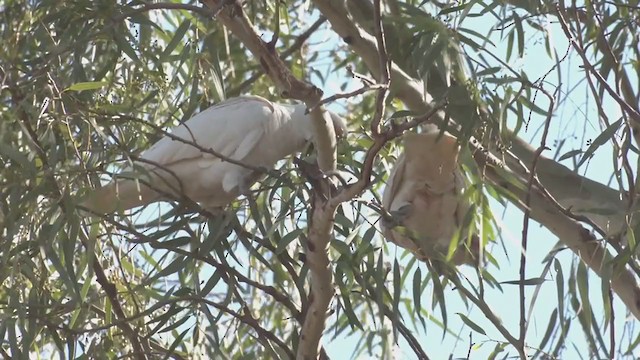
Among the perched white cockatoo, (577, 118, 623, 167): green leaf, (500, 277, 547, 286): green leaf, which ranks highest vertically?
the perched white cockatoo

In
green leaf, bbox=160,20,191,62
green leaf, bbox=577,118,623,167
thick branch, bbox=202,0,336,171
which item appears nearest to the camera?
thick branch, bbox=202,0,336,171

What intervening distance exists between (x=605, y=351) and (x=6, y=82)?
1.07 metres

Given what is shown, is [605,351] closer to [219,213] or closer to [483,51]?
[483,51]

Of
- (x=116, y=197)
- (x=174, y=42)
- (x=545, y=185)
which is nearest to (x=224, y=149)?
(x=174, y=42)

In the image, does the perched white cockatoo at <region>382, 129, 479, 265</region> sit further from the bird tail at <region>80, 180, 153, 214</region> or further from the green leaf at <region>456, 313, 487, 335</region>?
the bird tail at <region>80, 180, 153, 214</region>

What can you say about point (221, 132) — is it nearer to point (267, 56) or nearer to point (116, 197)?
point (116, 197)

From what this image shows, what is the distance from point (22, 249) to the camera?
6.58 feet

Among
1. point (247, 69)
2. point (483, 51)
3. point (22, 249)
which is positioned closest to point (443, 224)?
point (483, 51)

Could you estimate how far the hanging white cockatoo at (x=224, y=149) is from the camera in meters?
2.27

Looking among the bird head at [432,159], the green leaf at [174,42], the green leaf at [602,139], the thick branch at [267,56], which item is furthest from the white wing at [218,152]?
the green leaf at [602,139]

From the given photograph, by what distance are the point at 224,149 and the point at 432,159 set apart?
1.46 ft

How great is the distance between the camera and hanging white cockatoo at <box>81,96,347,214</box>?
227 centimetres

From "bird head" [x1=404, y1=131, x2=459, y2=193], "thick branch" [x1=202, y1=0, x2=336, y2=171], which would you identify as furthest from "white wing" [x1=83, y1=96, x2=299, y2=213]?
"thick branch" [x1=202, y1=0, x2=336, y2=171]

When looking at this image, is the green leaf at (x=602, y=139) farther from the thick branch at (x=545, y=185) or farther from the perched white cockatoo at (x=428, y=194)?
the perched white cockatoo at (x=428, y=194)
